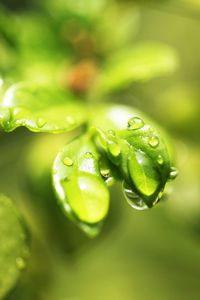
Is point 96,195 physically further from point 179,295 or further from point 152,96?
point 179,295

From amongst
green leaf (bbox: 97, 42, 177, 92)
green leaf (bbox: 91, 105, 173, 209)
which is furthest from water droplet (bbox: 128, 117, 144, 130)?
green leaf (bbox: 97, 42, 177, 92)

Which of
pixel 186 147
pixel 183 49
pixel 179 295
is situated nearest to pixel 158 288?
pixel 179 295

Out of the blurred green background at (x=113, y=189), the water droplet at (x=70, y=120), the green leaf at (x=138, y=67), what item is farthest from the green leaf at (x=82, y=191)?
the green leaf at (x=138, y=67)

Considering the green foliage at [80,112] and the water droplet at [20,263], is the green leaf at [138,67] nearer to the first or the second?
the green foliage at [80,112]

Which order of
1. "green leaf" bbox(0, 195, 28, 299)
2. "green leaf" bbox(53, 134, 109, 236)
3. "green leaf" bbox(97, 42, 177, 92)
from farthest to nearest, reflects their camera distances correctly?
1. "green leaf" bbox(97, 42, 177, 92)
2. "green leaf" bbox(0, 195, 28, 299)
3. "green leaf" bbox(53, 134, 109, 236)

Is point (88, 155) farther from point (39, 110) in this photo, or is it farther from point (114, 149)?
point (39, 110)

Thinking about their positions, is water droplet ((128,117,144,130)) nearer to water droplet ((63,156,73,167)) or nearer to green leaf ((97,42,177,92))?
water droplet ((63,156,73,167))

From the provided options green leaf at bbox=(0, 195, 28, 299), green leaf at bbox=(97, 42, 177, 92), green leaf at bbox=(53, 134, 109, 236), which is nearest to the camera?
green leaf at bbox=(53, 134, 109, 236)
